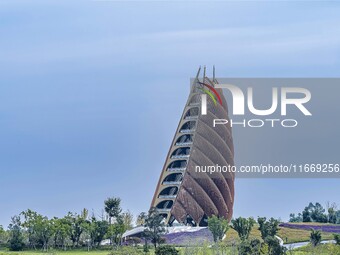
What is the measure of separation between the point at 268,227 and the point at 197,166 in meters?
20.0

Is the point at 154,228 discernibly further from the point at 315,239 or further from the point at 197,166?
the point at 197,166

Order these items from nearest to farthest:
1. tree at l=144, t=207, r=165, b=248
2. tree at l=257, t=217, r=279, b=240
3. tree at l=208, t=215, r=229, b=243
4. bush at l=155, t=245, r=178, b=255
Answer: bush at l=155, t=245, r=178, b=255
tree at l=257, t=217, r=279, b=240
tree at l=144, t=207, r=165, b=248
tree at l=208, t=215, r=229, b=243

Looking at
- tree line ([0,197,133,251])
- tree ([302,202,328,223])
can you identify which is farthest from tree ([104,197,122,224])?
tree ([302,202,328,223])

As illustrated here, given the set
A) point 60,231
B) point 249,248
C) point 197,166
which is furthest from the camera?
point 197,166

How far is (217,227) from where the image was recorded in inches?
3858

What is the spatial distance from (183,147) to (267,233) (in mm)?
23768

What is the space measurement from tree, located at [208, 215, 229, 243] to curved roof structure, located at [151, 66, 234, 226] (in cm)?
865

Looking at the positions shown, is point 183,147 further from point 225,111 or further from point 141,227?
point 141,227

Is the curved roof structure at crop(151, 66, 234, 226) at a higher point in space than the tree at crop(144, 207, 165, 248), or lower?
higher

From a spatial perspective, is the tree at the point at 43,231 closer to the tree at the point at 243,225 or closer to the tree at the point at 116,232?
the tree at the point at 116,232

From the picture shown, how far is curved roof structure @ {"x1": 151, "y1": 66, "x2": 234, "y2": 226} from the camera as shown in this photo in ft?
361

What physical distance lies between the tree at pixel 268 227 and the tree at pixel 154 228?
810cm

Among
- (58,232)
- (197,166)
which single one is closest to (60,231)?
(58,232)

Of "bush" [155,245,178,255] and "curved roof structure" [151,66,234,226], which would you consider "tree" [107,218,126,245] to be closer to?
"curved roof structure" [151,66,234,226]
